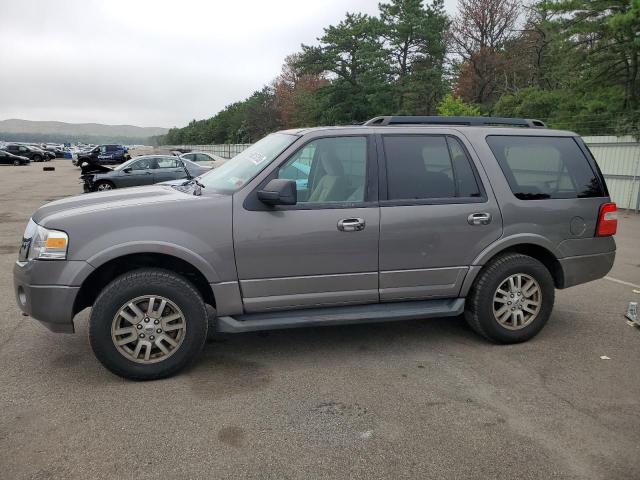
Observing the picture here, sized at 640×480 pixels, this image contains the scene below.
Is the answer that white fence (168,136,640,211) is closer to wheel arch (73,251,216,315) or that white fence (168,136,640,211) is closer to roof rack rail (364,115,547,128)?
roof rack rail (364,115,547,128)

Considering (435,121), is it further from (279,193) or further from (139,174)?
(139,174)

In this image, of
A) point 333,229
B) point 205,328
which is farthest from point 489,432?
point 205,328

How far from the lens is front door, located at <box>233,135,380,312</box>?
3859 millimetres

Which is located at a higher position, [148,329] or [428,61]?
[428,61]

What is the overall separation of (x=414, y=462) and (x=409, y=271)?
5.51 feet

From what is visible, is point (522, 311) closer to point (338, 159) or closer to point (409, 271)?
point (409, 271)

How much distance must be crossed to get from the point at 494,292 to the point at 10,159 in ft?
165

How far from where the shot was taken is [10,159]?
148ft

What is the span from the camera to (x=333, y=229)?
13.0 feet

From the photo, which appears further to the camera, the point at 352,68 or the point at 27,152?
the point at 27,152

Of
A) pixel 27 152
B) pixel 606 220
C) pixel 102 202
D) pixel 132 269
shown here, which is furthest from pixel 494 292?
pixel 27 152

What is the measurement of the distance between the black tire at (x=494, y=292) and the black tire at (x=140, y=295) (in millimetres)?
2284

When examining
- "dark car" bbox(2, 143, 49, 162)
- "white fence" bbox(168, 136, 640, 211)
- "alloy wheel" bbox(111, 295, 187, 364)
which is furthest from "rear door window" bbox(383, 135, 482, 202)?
"dark car" bbox(2, 143, 49, 162)

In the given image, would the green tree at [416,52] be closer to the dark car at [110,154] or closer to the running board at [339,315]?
the dark car at [110,154]
